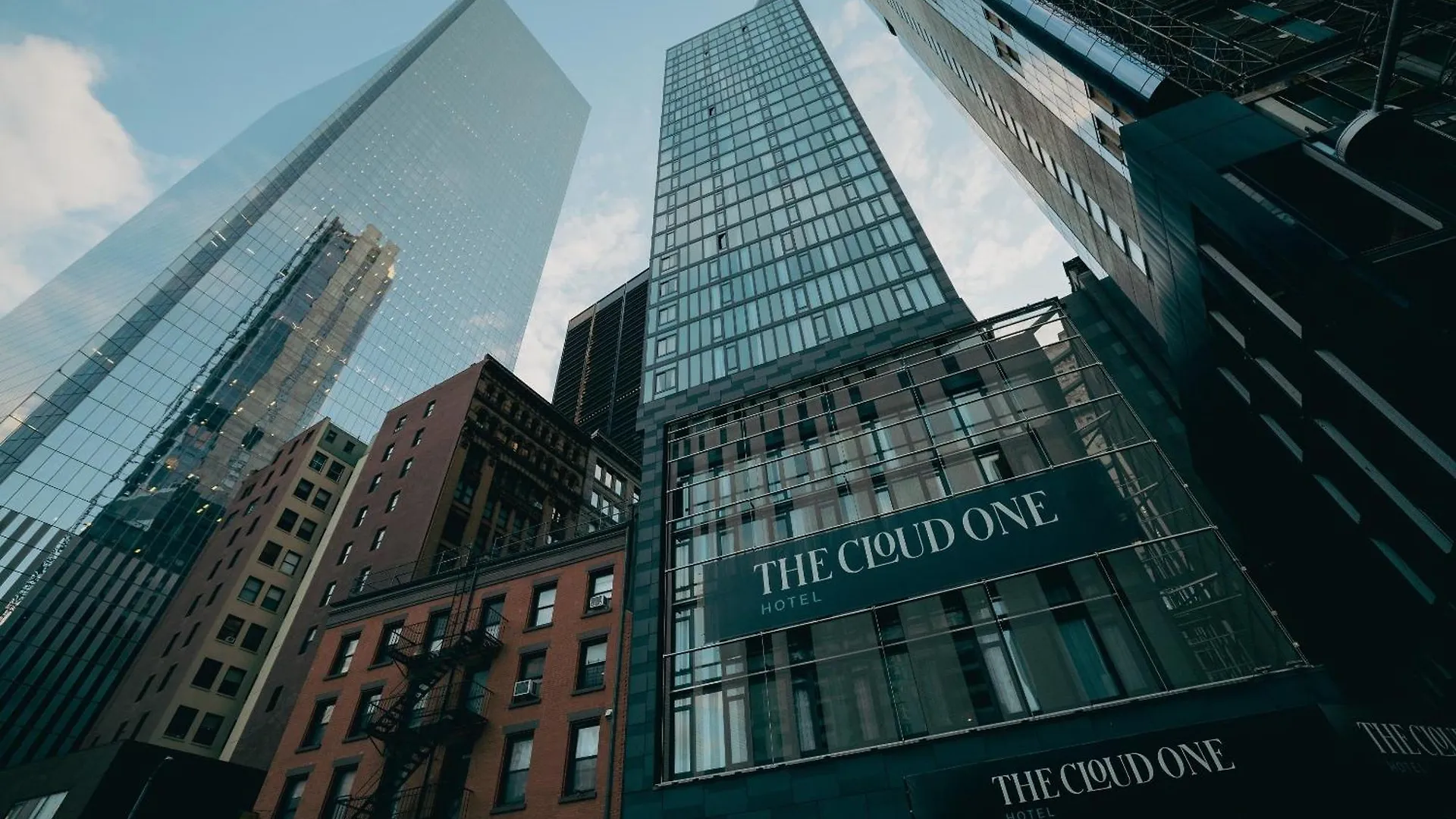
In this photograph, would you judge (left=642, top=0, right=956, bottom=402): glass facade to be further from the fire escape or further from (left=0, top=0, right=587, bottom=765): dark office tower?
(left=0, top=0, right=587, bottom=765): dark office tower

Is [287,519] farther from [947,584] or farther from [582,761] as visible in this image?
[947,584]

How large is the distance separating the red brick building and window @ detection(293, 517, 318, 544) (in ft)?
91.7

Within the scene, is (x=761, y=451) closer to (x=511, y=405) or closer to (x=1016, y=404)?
(x=1016, y=404)

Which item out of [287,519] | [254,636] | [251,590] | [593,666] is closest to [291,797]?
[593,666]

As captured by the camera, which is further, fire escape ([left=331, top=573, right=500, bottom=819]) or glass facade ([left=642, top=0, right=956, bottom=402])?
glass facade ([left=642, top=0, right=956, bottom=402])

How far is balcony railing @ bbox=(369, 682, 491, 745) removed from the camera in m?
24.2

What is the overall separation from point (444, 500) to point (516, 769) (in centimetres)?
2405

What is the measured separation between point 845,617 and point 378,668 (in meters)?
20.9

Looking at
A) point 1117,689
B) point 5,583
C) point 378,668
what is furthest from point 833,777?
point 5,583

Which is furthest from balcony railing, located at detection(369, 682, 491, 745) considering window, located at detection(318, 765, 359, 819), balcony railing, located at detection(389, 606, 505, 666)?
window, located at detection(318, 765, 359, 819)

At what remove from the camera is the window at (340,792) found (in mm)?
24672

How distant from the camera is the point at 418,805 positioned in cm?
2319

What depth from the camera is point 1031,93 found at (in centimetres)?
3075

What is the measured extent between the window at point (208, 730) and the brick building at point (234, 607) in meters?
0.05
